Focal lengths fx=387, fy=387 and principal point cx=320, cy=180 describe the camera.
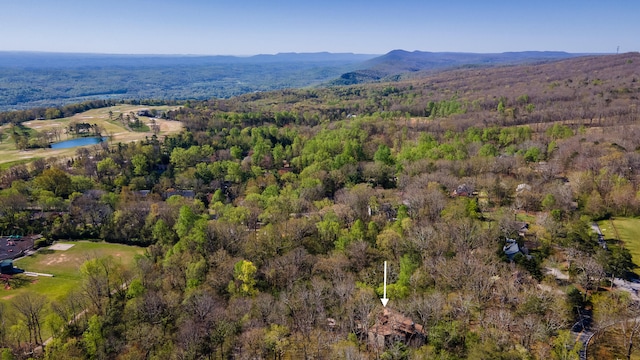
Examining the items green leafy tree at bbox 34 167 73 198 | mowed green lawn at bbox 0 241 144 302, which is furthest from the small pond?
mowed green lawn at bbox 0 241 144 302

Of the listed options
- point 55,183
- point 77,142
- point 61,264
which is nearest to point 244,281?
point 61,264

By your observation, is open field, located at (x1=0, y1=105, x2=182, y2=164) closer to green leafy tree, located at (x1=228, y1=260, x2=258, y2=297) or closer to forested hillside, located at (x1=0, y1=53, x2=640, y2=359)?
forested hillside, located at (x1=0, y1=53, x2=640, y2=359)

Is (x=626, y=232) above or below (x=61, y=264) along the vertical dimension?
above

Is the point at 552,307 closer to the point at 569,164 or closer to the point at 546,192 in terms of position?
the point at 546,192

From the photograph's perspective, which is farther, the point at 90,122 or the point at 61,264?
the point at 90,122

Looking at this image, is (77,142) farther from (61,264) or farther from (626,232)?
(626,232)
